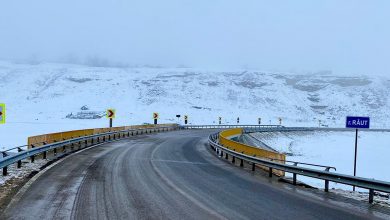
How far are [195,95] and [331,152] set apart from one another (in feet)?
292

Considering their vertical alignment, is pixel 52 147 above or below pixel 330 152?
above

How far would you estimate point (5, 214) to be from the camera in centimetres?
761

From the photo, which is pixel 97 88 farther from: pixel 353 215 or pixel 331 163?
pixel 353 215

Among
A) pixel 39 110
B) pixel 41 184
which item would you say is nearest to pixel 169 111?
pixel 39 110

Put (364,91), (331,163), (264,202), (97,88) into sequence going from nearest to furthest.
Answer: (264,202) < (331,163) < (97,88) < (364,91)

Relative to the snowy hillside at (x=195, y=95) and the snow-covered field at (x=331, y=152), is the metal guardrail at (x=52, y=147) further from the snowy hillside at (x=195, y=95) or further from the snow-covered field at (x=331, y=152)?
the snowy hillside at (x=195, y=95)

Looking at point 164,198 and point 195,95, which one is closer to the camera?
point 164,198

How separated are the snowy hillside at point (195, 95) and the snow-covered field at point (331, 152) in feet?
115

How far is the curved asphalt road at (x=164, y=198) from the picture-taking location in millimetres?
7863

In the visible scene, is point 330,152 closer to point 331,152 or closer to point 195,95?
point 331,152

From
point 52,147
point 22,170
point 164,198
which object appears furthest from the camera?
point 52,147

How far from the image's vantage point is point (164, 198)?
30.9ft

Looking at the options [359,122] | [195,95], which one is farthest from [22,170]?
[195,95]

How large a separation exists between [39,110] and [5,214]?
104m
